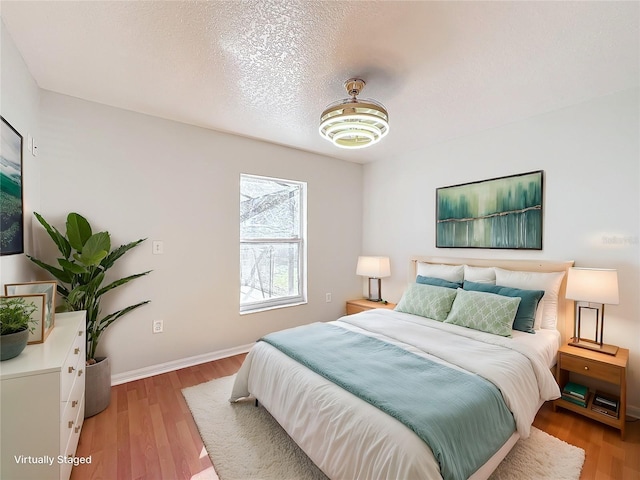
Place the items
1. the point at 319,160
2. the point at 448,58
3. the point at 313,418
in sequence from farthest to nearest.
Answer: the point at 319,160 < the point at 448,58 < the point at 313,418

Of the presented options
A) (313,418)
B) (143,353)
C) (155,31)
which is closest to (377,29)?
(155,31)

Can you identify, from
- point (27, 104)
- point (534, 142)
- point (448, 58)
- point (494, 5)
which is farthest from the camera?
point (534, 142)

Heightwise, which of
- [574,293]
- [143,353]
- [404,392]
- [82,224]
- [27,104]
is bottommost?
[143,353]

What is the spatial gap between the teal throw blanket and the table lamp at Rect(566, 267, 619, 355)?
1.24 meters

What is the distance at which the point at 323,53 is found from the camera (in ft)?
6.03

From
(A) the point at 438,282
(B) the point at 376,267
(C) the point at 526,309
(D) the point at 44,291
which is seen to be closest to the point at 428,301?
(A) the point at 438,282

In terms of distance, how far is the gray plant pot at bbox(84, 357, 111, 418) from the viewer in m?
2.16

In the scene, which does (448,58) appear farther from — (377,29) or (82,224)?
(82,224)

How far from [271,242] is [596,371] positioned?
Answer: 10.6 ft

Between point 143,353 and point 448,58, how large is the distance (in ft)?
11.5

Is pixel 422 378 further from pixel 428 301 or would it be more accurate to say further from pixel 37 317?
pixel 37 317

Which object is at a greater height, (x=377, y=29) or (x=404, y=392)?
(x=377, y=29)

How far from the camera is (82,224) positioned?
7.48 ft

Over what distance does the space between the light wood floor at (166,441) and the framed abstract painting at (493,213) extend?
1484 mm
